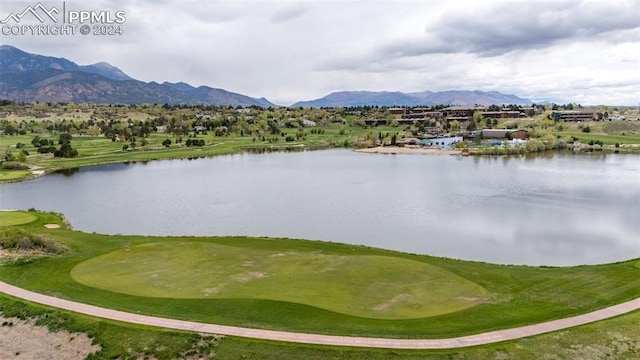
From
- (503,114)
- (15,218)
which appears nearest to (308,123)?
A: (503,114)

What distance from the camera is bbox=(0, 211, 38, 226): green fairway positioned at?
41375 millimetres

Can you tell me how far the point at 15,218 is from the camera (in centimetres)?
4306

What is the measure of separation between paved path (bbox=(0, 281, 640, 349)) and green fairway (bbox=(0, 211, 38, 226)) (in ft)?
74.3

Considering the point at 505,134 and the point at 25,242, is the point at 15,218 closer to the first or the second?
the point at 25,242

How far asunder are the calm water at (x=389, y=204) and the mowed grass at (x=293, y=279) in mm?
8543

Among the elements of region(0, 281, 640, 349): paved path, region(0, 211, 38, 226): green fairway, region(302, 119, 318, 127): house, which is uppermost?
region(302, 119, 318, 127): house

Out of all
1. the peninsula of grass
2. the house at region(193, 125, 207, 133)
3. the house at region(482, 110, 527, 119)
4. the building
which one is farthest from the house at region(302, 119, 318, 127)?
the peninsula of grass

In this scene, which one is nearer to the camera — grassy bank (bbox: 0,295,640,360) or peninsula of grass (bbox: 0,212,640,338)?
grassy bank (bbox: 0,295,640,360)

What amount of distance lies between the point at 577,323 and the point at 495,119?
164 m

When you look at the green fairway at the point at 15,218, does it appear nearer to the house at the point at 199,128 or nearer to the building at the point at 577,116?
the house at the point at 199,128

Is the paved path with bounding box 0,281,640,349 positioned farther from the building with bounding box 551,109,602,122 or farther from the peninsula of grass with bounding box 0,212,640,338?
the building with bounding box 551,109,602,122

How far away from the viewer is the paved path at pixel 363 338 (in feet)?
61.9

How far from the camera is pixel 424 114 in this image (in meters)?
198

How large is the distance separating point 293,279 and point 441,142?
11320 centimetres
